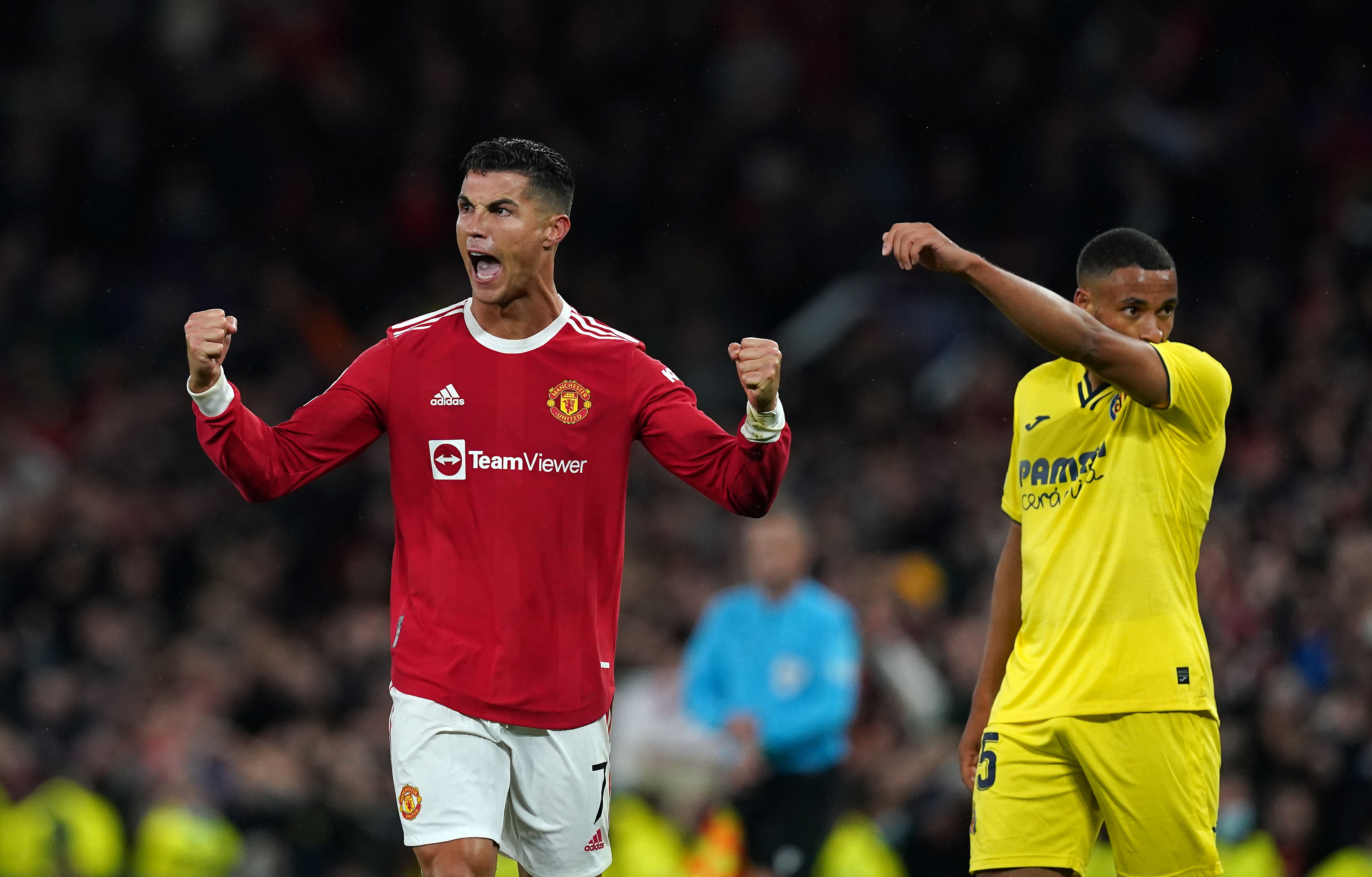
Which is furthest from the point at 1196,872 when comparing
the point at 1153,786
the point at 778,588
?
the point at 778,588

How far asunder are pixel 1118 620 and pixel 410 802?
2.23 m

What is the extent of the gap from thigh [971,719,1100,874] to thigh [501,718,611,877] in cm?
121

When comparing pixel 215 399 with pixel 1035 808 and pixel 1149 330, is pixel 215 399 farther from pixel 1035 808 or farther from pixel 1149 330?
pixel 1149 330

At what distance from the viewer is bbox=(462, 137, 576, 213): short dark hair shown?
548 cm

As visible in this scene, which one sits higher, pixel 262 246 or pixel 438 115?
pixel 438 115

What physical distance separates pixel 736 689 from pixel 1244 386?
630cm

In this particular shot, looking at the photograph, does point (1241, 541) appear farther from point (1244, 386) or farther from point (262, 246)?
point (262, 246)

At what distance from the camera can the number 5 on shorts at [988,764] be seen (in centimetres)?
539

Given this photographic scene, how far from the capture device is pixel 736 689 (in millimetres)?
8898

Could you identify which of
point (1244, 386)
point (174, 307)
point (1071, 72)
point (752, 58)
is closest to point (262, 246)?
point (174, 307)

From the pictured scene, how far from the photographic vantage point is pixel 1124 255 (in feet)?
17.7

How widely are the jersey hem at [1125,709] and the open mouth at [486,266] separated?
2.17 m

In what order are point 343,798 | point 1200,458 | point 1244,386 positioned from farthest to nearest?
1. point 1244,386
2. point 343,798
3. point 1200,458

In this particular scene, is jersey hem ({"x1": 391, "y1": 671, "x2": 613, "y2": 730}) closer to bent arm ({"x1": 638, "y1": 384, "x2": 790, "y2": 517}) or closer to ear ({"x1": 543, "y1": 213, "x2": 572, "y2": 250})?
bent arm ({"x1": 638, "y1": 384, "x2": 790, "y2": 517})
